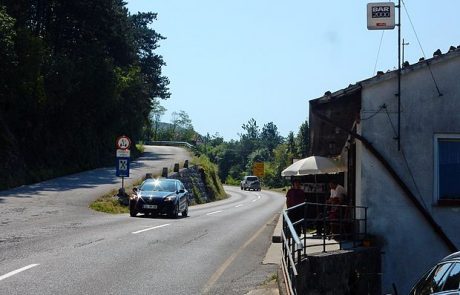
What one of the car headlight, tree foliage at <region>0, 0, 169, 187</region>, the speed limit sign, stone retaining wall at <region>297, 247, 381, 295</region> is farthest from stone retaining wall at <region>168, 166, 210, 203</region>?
stone retaining wall at <region>297, 247, 381, 295</region>

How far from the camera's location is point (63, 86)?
39.3 meters

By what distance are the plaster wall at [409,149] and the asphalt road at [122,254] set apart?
291 centimetres

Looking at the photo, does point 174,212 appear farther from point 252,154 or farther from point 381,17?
point 252,154

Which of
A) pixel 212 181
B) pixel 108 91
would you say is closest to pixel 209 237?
pixel 108 91

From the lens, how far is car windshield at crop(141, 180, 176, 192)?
24494 millimetres

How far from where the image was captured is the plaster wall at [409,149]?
13891mm

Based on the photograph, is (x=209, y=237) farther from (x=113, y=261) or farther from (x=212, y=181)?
(x=212, y=181)

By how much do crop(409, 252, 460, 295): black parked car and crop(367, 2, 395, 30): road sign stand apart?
27.2 ft

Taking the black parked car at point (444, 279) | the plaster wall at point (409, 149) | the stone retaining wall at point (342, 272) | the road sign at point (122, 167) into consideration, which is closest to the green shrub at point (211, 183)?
the road sign at point (122, 167)

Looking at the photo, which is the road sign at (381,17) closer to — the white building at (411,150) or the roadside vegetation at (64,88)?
the white building at (411,150)

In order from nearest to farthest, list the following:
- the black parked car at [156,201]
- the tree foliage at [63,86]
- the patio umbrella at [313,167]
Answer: the patio umbrella at [313,167]
the black parked car at [156,201]
the tree foliage at [63,86]

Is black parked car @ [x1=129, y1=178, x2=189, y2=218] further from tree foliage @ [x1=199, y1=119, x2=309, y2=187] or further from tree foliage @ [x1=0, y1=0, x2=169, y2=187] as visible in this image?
tree foliage @ [x1=199, y1=119, x2=309, y2=187]

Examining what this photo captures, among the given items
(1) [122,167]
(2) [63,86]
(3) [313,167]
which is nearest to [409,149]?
(3) [313,167]

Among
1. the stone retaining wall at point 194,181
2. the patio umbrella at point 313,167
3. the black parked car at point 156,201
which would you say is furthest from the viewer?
the stone retaining wall at point 194,181
